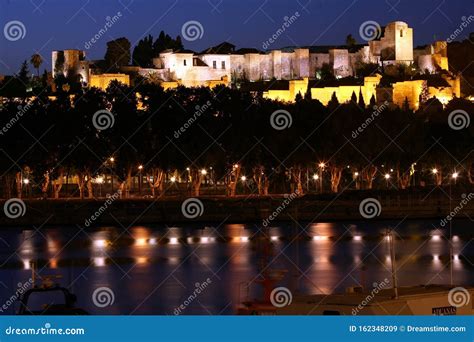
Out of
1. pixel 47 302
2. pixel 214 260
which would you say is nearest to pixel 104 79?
pixel 214 260

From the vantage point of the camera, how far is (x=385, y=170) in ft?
135

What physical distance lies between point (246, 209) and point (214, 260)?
23.8 feet

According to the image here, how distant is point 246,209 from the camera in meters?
32.6

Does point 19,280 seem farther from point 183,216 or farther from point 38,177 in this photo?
point 38,177

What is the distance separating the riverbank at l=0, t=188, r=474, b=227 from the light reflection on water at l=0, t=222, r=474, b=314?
1.09 feet

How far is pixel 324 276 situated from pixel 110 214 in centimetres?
1201

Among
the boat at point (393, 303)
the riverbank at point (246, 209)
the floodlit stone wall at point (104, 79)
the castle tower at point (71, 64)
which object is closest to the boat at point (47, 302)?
the boat at point (393, 303)

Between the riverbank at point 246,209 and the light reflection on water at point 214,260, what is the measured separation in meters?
0.33

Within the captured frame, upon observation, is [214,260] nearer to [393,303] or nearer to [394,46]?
[393,303]

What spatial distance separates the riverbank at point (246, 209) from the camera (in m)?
32.0

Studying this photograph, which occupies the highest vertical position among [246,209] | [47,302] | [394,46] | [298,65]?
[394,46]

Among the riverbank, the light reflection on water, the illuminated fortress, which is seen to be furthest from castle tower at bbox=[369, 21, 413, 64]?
the light reflection on water

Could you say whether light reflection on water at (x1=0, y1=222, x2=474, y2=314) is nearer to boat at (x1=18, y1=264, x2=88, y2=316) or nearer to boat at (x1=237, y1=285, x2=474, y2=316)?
boat at (x1=18, y1=264, x2=88, y2=316)

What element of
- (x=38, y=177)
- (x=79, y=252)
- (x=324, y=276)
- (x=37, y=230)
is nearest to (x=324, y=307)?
(x=324, y=276)
